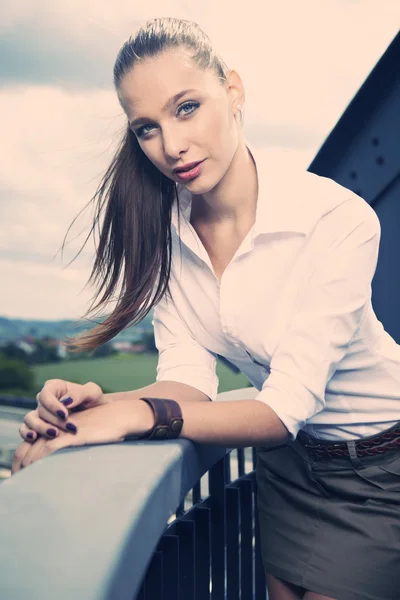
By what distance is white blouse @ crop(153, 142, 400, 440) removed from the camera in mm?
1337

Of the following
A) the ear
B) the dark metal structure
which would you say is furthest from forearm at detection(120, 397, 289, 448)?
the dark metal structure

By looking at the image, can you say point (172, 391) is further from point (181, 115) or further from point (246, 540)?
point (181, 115)

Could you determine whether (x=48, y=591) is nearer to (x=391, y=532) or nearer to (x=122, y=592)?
(x=122, y=592)

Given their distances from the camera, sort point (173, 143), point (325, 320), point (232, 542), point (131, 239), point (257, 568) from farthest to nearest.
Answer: point (257, 568) < point (131, 239) < point (232, 542) < point (173, 143) < point (325, 320)

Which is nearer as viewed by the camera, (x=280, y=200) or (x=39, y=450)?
(x=39, y=450)

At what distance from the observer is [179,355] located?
5.30 feet

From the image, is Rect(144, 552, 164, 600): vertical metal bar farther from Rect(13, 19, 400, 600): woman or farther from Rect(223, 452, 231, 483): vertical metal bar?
Rect(223, 452, 231, 483): vertical metal bar

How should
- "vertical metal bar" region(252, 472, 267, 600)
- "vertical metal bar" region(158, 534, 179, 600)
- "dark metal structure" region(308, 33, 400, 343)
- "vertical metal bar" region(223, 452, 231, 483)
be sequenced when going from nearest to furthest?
"vertical metal bar" region(158, 534, 179, 600) < "vertical metal bar" region(223, 452, 231, 483) < "vertical metal bar" region(252, 472, 267, 600) < "dark metal structure" region(308, 33, 400, 343)

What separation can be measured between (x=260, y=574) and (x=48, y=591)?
4.61ft

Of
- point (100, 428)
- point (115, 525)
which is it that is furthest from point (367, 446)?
point (115, 525)

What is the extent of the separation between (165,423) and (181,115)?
2.07 ft

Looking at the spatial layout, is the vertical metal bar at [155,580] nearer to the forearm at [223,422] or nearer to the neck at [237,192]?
the forearm at [223,422]

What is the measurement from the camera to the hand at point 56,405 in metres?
1.13

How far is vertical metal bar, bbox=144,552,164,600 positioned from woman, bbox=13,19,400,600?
0.21 m
